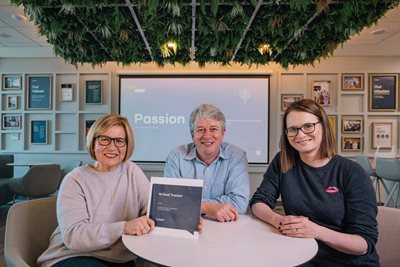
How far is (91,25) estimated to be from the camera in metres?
2.86

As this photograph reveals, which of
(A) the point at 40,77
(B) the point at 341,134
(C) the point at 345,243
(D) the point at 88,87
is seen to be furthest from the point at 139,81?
(C) the point at 345,243

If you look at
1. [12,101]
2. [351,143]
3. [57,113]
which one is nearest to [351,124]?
[351,143]

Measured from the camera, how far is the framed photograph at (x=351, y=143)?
5305 mm

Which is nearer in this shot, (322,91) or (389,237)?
(389,237)

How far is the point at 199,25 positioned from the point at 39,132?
14.1ft

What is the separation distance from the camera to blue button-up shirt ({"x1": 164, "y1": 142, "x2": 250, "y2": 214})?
5.75ft

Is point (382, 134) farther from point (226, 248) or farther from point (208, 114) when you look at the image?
point (226, 248)

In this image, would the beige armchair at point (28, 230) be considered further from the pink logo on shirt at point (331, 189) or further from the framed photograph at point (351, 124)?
the framed photograph at point (351, 124)

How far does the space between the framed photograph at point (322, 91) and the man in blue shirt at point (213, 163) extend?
4.01 meters

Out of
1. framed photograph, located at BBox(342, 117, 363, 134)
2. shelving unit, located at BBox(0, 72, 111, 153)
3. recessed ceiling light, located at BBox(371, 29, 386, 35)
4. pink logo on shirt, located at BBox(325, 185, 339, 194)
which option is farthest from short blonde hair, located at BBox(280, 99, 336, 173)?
shelving unit, located at BBox(0, 72, 111, 153)

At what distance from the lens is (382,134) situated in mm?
5273

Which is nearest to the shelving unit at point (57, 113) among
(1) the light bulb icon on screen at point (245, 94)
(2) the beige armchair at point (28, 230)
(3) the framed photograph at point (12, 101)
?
(3) the framed photograph at point (12, 101)

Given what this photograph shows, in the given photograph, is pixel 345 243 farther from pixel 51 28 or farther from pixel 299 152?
pixel 51 28

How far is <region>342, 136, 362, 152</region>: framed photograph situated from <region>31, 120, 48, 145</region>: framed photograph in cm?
584
